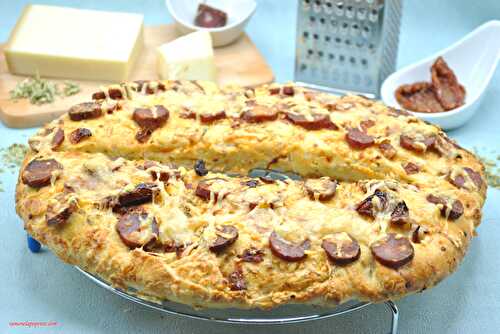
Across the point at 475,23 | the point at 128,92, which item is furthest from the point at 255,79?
the point at 475,23

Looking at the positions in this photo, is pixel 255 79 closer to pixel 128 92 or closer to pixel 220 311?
pixel 128 92

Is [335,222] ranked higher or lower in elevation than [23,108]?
higher

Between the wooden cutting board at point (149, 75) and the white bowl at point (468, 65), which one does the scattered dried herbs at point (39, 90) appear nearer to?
the wooden cutting board at point (149, 75)

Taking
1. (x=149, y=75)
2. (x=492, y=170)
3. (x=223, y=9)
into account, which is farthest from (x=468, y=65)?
(x=149, y=75)

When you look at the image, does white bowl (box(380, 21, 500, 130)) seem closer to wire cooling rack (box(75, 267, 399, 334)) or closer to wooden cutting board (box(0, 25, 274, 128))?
wooden cutting board (box(0, 25, 274, 128))

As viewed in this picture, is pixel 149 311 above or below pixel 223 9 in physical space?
below

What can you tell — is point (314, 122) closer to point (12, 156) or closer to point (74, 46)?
point (12, 156)
